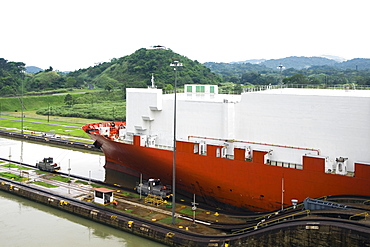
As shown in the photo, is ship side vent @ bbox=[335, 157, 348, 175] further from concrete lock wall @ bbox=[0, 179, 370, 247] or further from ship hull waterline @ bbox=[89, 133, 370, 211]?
concrete lock wall @ bbox=[0, 179, 370, 247]

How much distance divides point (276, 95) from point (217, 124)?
168 inches

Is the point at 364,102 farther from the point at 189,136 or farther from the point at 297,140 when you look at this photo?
the point at 189,136

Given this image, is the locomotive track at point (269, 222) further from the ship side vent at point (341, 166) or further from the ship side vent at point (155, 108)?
the ship side vent at point (155, 108)

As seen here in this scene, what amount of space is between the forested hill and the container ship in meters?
53.9

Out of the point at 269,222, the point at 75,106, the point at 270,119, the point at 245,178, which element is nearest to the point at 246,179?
the point at 245,178

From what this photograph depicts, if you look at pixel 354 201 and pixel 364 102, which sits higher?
pixel 364 102

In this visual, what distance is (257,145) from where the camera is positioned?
2327 cm

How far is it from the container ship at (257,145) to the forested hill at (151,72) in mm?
53898

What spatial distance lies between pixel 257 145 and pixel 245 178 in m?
2.42

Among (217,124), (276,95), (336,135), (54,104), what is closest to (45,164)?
(217,124)

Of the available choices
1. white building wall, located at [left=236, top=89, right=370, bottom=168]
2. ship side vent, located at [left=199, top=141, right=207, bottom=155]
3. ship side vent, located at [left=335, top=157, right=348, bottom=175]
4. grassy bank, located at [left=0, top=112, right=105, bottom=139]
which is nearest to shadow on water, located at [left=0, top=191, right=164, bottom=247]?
ship side vent, located at [left=199, top=141, right=207, bottom=155]

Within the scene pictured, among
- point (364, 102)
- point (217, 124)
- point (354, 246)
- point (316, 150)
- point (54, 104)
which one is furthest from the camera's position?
point (54, 104)

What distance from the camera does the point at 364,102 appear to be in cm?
1972

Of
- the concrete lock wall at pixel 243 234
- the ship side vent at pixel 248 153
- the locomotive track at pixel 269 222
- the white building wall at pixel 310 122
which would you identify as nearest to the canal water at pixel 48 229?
the concrete lock wall at pixel 243 234
